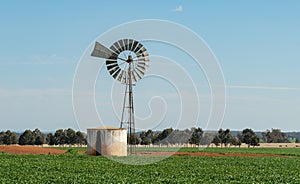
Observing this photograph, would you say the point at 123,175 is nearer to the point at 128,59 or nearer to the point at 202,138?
the point at 128,59

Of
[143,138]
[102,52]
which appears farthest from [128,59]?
[143,138]

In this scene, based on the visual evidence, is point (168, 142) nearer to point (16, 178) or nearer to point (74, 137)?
point (74, 137)

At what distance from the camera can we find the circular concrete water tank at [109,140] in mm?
50531

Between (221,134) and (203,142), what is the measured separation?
22.9 ft

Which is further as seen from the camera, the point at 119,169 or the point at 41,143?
the point at 41,143

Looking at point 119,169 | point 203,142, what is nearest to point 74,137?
point 203,142

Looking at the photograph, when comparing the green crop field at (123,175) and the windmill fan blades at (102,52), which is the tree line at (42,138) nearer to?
the windmill fan blades at (102,52)

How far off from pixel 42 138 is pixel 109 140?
100806 mm

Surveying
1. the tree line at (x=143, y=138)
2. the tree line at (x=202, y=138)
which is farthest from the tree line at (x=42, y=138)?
the tree line at (x=202, y=138)

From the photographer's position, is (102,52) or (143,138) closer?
(102,52)

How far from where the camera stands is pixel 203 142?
477ft

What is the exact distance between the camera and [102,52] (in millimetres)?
52406

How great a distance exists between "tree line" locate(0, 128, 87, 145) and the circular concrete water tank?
96.4m

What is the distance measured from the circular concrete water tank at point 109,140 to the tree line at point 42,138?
96.4 meters
